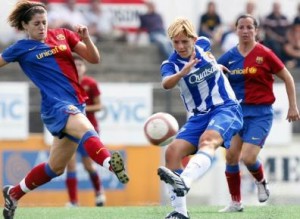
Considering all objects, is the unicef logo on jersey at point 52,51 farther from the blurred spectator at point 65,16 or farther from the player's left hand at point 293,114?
the blurred spectator at point 65,16

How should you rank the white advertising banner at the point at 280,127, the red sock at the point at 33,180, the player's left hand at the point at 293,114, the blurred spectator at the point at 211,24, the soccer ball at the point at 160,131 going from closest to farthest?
the red sock at the point at 33,180
the player's left hand at the point at 293,114
the soccer ball at the point at 160,131
the white advertising banner at the point at 280,127
the blurred spectator at the point at 211,24

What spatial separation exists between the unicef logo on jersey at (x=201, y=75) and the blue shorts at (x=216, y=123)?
0.30 m

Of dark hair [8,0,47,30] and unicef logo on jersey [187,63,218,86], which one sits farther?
dark hair [8,0,47,30]

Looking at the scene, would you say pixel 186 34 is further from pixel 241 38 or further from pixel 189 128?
pixel 241 38

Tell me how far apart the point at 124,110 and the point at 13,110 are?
1.72 meters

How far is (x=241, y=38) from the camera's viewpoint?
12227 mm

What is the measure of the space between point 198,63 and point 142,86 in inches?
288

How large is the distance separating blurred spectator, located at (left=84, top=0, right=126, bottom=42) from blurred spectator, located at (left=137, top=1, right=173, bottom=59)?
549 mm

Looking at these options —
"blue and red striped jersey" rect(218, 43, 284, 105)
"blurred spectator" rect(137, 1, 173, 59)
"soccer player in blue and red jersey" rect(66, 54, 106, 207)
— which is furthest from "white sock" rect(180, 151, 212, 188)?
"blurred spectator" rect(137, 1, 173, 59)

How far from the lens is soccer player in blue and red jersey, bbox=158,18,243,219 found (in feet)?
32.8

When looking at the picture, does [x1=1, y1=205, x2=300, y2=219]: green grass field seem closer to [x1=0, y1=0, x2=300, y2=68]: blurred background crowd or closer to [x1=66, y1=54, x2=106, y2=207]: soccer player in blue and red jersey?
[x1=66, y1=54, x2=106, y2=207]: soccer player in blue and red jersey

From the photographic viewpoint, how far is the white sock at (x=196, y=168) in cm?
954

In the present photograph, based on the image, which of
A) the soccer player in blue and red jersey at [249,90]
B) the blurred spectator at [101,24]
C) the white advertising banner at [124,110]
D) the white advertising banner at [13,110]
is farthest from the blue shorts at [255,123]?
the blurred spectator at [101,24]

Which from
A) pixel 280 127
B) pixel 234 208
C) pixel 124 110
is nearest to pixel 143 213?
pixel 234 208
